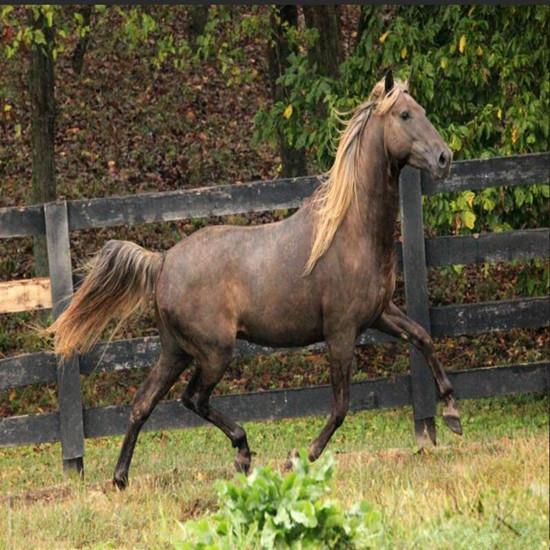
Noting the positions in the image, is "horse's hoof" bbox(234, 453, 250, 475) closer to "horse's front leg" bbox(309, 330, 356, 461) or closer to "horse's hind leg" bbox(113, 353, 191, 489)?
"horse's front leg" bbox(309, 330, 356, 461)

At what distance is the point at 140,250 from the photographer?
795cm

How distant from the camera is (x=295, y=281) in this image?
304 inches

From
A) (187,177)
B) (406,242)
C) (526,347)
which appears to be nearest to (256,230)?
(406,242)

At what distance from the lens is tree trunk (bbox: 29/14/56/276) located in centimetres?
1348

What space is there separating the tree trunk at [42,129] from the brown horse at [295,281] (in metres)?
5.71

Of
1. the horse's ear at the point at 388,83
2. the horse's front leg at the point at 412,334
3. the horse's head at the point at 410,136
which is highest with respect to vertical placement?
the horse's ear at the point at 388,83

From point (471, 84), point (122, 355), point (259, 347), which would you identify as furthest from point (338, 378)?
point (471, 84)

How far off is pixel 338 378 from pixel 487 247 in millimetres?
1839

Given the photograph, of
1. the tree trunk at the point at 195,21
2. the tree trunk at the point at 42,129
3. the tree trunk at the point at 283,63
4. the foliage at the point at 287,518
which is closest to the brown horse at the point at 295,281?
the foliage at the point at 287,518

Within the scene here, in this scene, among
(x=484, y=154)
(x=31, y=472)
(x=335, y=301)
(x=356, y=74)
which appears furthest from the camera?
(x=356, y=74)

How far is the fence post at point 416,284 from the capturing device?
888cm

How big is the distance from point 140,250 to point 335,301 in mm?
1233

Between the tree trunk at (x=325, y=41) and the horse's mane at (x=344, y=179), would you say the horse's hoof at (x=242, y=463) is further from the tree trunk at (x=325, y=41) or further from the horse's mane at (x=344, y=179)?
the tree trunk at (x=325, y=41)

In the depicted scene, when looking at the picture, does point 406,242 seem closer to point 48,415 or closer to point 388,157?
point 388,157
